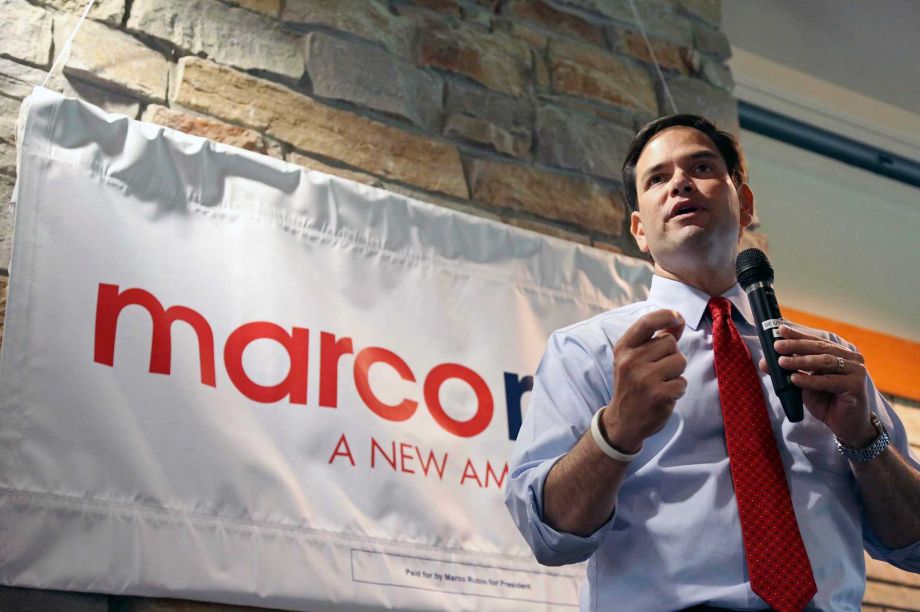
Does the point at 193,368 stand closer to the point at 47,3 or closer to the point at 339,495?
the point at 339,495

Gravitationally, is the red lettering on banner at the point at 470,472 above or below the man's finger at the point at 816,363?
below

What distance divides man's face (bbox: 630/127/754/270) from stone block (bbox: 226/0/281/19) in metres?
1.07

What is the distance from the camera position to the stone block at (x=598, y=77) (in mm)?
2921

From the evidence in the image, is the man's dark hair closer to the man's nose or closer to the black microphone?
the man's nose

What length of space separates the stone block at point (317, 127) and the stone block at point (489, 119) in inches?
3.2

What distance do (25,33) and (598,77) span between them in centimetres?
147

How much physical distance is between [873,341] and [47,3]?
2618 mm

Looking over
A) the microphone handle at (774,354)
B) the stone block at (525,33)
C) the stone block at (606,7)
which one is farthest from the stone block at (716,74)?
the microphone handle at (774,354)

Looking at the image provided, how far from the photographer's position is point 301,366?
2152mm

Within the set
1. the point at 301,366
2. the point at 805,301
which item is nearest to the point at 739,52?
the point at 805,301

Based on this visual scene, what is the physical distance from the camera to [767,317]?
54.3 inches

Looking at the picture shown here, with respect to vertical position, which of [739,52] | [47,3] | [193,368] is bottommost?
[193,368]

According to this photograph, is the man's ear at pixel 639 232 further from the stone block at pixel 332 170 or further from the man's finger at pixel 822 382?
the stone block at pixel 332 170

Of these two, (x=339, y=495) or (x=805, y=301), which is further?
(x=805, y=301)
